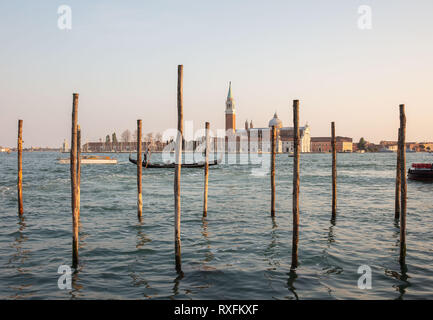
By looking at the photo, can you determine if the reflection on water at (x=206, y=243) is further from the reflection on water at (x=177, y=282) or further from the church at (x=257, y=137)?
the church at (x=257, y=137)

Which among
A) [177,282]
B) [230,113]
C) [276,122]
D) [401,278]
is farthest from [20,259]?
[276,122]

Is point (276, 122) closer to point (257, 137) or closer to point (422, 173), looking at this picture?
point (257, 137)

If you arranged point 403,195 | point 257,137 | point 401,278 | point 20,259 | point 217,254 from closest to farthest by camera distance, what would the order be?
point 401,278 < point 403,195 < point 20,259 < point 217,254 < point 257,137

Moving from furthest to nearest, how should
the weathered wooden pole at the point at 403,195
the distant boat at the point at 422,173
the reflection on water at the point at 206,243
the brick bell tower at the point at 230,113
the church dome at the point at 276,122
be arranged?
the church dome at the point at 276,122 → the brick bell tower at the point at 230,113 → the distant boat at the point at 422,173 → the reflection on water at the point at 206,243 → the weathered wooden pole at the point at 403,195

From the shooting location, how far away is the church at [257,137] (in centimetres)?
14546

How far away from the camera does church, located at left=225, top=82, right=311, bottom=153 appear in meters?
145

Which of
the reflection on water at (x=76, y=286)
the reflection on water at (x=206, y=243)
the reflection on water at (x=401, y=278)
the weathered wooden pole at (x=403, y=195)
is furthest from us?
the reflection on water at (x=206, y=243)

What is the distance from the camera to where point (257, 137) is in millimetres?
154125

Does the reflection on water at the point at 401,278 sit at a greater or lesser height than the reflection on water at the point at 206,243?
greater

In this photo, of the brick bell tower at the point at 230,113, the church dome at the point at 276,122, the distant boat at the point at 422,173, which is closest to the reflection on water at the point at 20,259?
the distant boat at the point at 422,173

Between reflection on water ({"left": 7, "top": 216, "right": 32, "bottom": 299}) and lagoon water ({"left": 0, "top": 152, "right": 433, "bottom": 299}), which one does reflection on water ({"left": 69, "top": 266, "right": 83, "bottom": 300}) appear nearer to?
lagoon water ({"left": 0, "top": 152, "right": 433, "bottom": 299})
